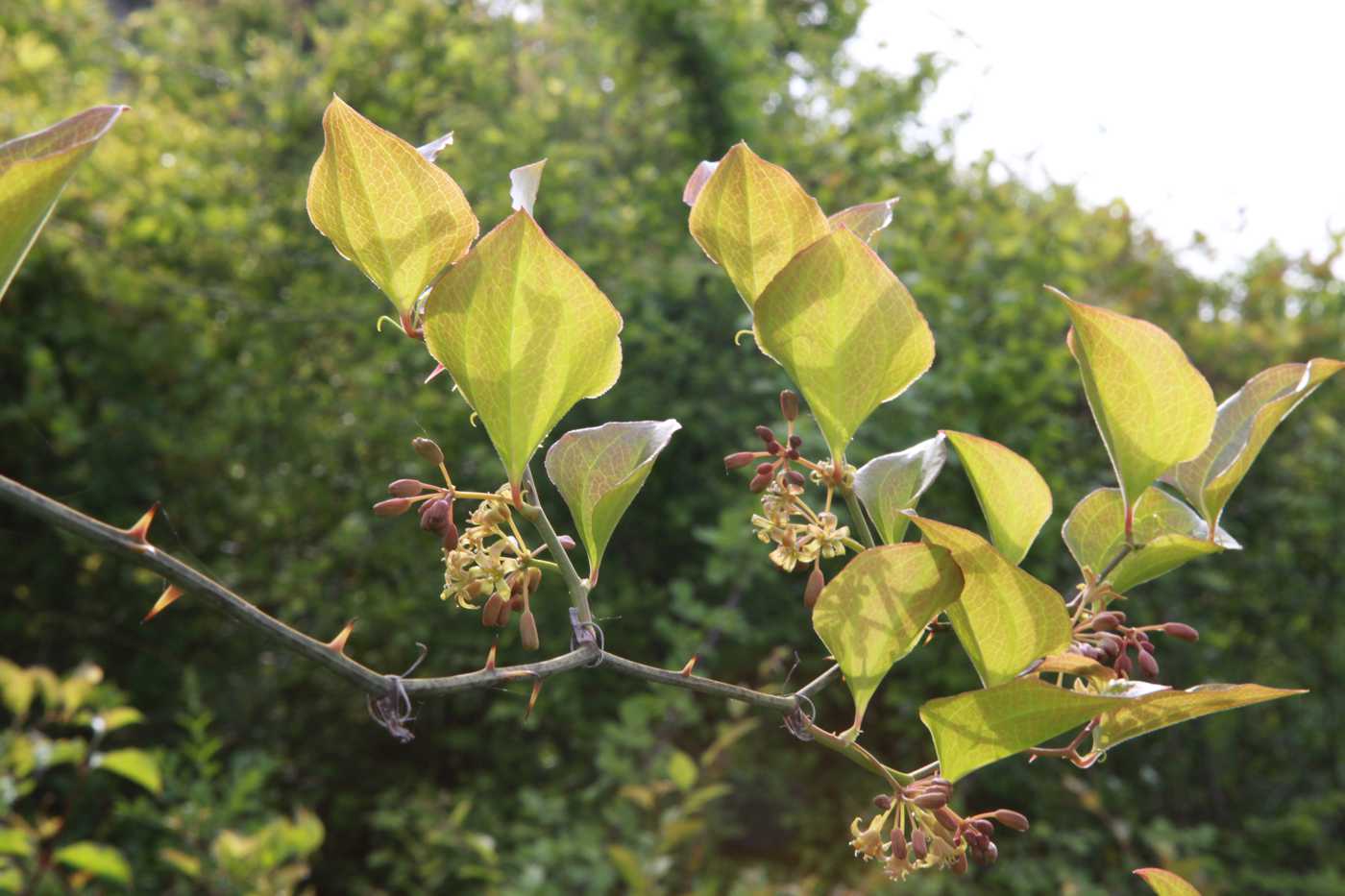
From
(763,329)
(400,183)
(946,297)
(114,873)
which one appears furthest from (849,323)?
(946,297)

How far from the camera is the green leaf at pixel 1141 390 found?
1.39 ft

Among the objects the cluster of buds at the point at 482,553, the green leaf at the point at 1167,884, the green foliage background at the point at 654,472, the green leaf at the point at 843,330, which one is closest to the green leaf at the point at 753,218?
the green leaf at the point at 843,330

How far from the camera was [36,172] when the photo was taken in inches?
13.6

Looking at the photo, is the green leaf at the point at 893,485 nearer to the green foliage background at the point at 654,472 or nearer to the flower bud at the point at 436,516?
the flower bud at the point at 436,516

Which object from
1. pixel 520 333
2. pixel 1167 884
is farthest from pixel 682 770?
pixel 520 333

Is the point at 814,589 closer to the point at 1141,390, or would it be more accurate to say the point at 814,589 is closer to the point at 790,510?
the point at 790,510

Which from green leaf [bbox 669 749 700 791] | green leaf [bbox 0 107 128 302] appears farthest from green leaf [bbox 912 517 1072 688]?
green leaf [bbox 669 749 700 791]

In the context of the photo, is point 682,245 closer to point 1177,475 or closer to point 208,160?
point 208,160

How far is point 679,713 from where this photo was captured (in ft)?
8.27

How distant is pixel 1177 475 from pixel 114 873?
1.47 meters

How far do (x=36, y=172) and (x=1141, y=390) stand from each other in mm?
389

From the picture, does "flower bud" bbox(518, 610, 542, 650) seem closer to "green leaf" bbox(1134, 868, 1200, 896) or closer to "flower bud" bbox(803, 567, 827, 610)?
"flower bud" bbox(803, 567, 827, 610)

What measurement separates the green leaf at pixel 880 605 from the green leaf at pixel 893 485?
6 cm

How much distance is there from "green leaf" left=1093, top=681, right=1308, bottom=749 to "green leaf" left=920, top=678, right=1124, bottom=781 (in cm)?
2
